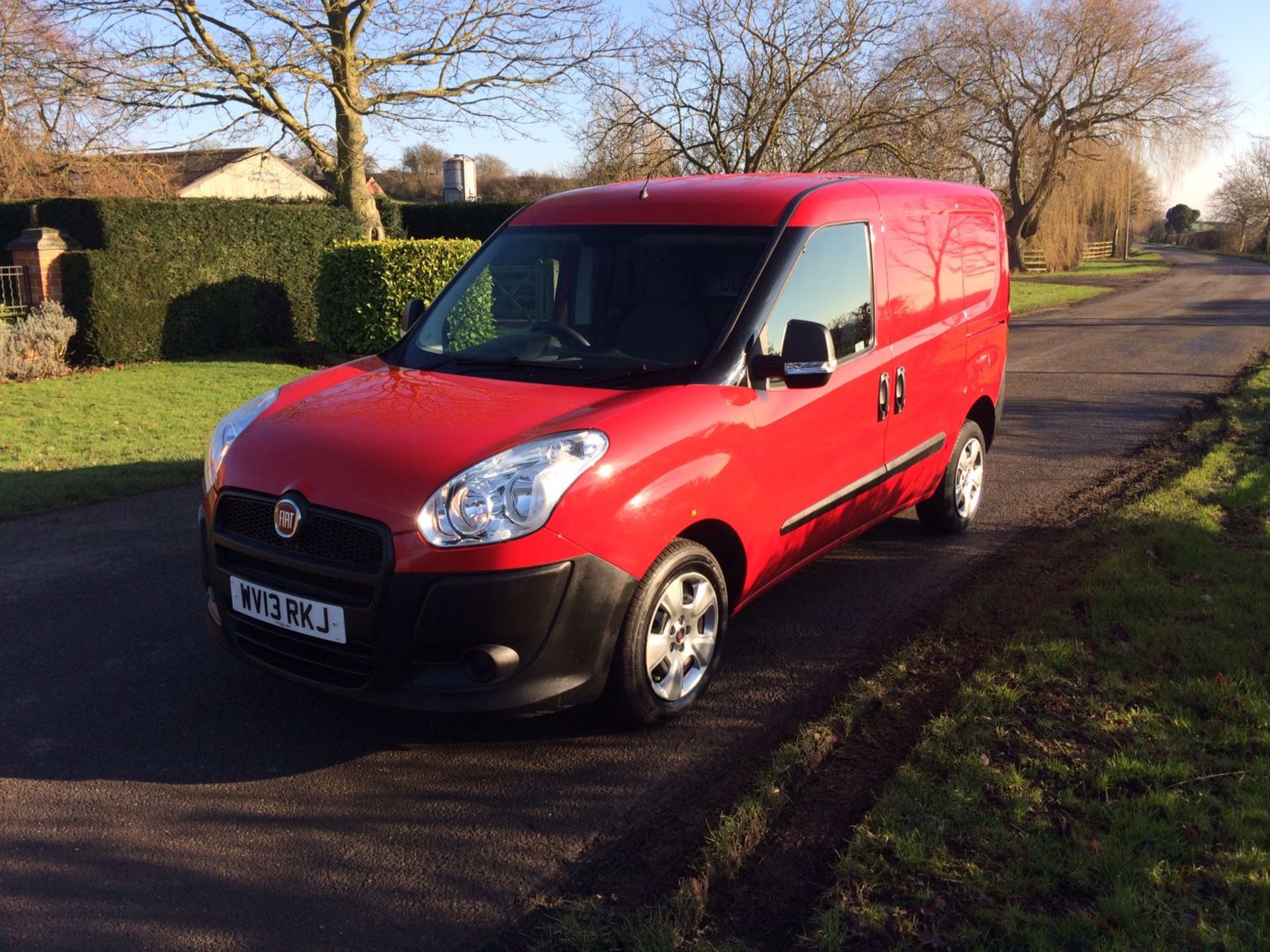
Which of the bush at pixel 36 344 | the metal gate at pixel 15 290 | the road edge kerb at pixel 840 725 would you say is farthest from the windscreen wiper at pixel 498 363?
the metal gate at pixel 15 290

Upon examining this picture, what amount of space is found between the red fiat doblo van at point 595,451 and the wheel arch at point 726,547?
10mm

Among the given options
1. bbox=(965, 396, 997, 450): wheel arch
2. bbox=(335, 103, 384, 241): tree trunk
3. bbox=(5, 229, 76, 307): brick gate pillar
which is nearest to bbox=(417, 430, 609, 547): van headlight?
bbox=(965, 396, 997, 450): wheel arch

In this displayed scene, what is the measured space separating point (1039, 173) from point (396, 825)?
4601cm

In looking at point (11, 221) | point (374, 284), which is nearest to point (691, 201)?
point (374, 284)

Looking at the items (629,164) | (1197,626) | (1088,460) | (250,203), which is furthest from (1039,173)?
(1197,626)

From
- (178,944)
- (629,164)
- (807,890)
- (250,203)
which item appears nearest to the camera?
(178,944)

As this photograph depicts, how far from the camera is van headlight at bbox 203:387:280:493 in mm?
4219

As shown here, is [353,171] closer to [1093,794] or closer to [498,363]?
[498,363]

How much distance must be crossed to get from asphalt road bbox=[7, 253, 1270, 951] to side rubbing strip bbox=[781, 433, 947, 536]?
2.06 feet

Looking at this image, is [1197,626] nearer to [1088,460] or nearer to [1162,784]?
[1162,784]

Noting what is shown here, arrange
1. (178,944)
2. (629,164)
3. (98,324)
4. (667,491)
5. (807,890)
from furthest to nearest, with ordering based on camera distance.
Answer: (629,164)
(98,324)
(667,491)
(807,890)
(178,944)

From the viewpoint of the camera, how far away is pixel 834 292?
5000mm

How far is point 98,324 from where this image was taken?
14.7m

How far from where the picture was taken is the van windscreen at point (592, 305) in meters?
4.52
